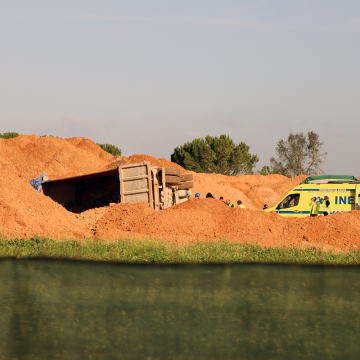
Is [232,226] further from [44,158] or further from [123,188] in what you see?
[44,158]

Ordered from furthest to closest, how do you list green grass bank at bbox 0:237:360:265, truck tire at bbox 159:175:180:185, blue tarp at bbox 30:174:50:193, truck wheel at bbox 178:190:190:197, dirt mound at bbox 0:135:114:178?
1. dirt mound at bbox 0:135:114:178
2. truck wheel at bbox 178:190:190:197
3. blue tarp at bbox 30:174:50:193
4. truck tire at bbox 159:175:180:185
5. green grass bank at bbox 0:237:360:265

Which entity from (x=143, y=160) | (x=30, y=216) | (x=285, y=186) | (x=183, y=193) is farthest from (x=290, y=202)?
(x=285, y=186)

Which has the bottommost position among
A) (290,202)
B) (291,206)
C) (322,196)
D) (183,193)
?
(291,206)

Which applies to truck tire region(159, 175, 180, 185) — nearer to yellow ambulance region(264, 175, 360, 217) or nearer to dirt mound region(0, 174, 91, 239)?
dirt mound region(0, 174, 91, 239)

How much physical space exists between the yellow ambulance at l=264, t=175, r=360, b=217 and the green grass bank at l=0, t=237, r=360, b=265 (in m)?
4.02

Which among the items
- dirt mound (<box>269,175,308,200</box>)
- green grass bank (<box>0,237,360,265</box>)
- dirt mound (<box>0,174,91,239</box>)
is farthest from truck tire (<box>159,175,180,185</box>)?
dirt mound (<box>269,175,308,200</box>)

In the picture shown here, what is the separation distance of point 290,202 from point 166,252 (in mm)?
7298

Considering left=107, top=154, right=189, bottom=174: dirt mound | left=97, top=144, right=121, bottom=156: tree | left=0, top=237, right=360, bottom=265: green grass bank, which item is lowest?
left=0, top=237, right=360, bottom=265: green grass bank

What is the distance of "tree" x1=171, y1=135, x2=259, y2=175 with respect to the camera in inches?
2463

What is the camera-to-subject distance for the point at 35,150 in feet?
139

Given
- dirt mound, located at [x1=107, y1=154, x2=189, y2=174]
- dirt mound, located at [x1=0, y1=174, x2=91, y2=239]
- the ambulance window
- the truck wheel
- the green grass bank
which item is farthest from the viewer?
dirt mound, located at [x1=107, y1=154, x2=189, y2=174]

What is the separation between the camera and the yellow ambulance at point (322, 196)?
18.2 meters

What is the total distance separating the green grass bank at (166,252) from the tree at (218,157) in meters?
47.8

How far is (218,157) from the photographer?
206ft
